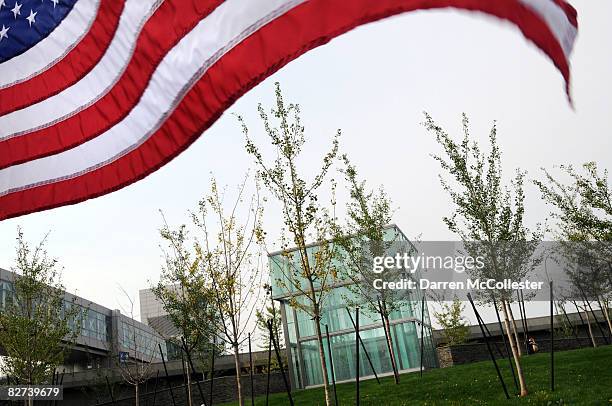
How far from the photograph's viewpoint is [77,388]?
4784cm

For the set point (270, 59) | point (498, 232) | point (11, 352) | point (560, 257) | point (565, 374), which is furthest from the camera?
point (560, 257)

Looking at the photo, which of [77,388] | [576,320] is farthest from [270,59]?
[77,388]

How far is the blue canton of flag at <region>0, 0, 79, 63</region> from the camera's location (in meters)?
3.88

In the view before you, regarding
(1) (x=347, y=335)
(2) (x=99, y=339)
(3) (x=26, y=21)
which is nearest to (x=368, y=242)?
(1) (x=347, y=335)

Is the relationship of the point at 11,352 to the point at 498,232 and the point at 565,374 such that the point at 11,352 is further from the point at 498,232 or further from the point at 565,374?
the point at 565,374

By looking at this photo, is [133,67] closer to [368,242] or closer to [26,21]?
[26,21]

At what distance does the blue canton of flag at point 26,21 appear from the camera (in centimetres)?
→ 388

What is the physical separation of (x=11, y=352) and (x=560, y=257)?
26.4 m

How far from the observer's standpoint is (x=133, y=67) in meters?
3.58

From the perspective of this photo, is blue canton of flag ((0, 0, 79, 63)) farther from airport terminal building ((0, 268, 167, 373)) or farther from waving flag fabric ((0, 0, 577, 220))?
airport terminal building ((0, 268, 167, 373))

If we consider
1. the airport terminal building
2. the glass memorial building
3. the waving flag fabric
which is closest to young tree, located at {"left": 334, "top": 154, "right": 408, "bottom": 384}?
the glass memorial building

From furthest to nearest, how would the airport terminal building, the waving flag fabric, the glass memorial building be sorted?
1. the airport terminal building
2. the glass memorial building
3. the waving flag fabric

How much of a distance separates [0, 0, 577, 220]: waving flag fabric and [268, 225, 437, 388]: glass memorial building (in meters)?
24.1

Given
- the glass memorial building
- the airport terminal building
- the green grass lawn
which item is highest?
the airport terminal building
